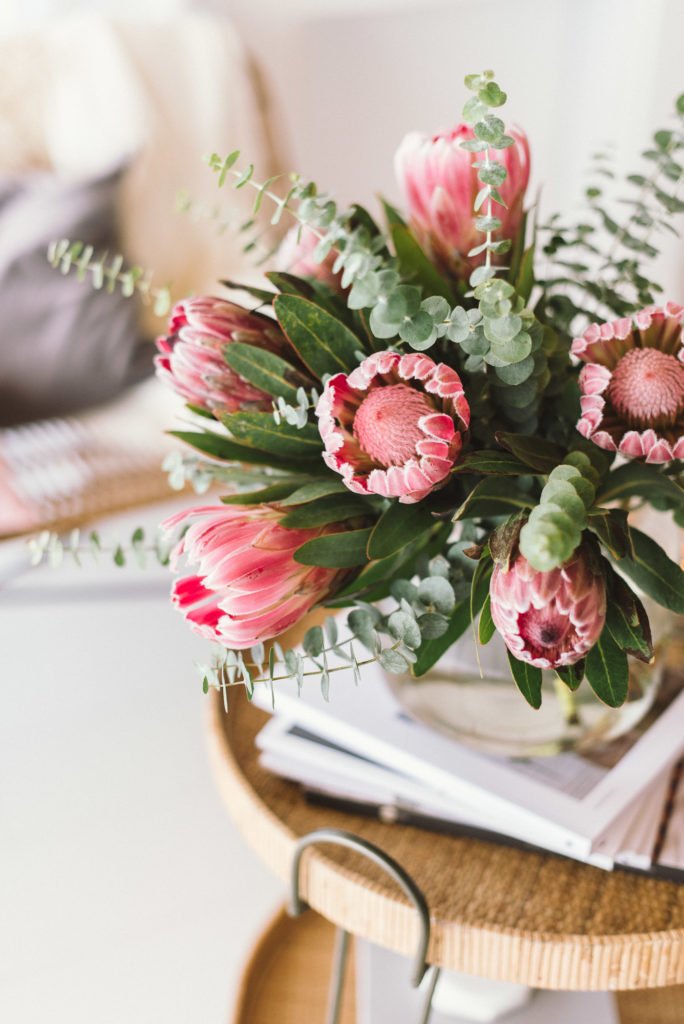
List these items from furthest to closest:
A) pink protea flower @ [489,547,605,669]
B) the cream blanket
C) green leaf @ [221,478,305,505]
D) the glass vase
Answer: the cream blanket → the glass vase → green leaf @ [221,478,305,505] → pink protea flower @ [489,547,605,669]

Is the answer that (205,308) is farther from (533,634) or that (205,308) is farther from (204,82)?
(204,82)

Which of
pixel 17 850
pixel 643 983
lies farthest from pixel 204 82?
pixel 643 983

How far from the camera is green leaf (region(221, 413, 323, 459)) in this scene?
1.60 ft

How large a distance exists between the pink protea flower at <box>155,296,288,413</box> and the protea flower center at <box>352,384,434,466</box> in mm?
101

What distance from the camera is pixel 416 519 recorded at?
472 millimetres

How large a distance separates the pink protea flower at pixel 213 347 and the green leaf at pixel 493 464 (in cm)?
13

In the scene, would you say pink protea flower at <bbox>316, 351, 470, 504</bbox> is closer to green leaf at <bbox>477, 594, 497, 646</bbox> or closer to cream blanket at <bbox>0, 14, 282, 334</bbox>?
green leaf at <bbox>477, 594, 497, 646</bbox>

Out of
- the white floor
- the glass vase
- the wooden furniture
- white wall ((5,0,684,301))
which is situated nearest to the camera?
the glass vase

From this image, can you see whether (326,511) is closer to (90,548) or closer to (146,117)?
(90,548)

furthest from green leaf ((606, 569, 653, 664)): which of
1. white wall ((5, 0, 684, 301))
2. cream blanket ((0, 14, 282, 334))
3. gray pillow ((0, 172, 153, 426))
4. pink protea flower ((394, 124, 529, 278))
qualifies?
white wall ((5, 0, 684, 301))

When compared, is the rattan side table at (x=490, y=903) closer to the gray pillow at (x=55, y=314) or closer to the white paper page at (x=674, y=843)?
the white paper page at (x=674, y=843)

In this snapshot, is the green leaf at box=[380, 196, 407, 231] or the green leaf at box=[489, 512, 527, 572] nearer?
the green leaf at box=[489, 512, 527, 572]

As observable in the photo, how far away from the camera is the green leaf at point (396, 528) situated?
455mm

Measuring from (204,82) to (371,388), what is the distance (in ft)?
4.63
